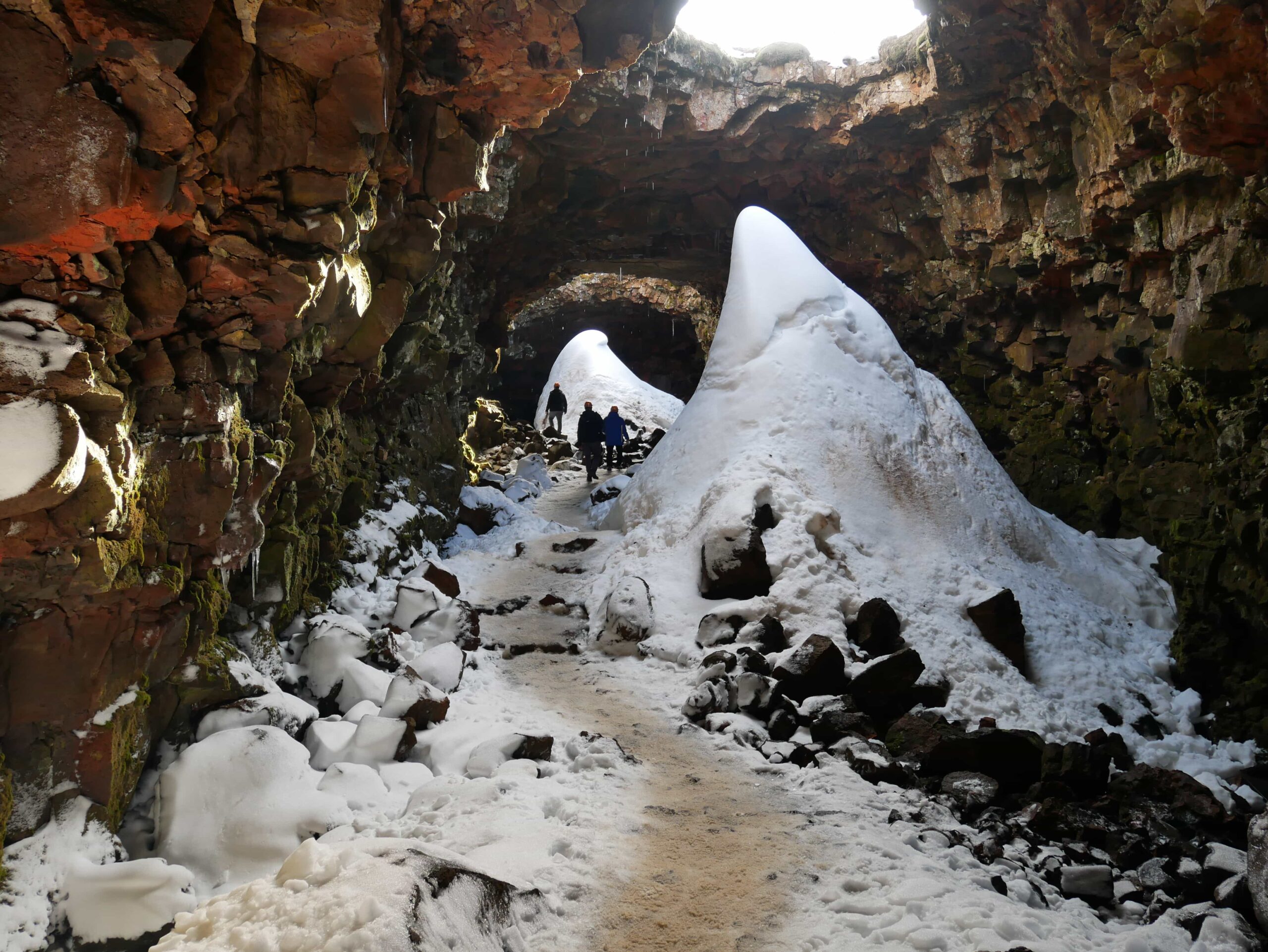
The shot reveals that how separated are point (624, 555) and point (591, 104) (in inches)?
296

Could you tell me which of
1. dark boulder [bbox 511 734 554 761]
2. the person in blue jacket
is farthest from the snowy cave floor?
the person in blue jacket

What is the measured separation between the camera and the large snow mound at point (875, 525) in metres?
7.67

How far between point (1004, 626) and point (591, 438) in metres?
10.3

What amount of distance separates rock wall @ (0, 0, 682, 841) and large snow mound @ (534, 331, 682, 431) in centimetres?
1554

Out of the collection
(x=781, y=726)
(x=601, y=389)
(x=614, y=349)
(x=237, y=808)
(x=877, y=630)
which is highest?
(x=614, y=349)

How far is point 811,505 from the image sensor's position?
28.9 ft

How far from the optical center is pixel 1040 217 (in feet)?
40.4

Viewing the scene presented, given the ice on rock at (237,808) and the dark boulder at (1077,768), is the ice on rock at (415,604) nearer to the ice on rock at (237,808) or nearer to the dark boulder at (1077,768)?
the ice on rock at (237,808)

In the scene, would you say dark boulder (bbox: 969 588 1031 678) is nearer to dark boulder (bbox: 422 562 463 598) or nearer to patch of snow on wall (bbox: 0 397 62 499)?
dark boulder (bbox: 422 562 463 598)

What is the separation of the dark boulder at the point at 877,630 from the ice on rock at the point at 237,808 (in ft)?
15.6

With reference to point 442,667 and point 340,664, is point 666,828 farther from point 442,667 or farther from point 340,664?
point 340,664

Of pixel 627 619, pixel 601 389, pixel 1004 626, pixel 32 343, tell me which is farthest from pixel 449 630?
pixel 601 389

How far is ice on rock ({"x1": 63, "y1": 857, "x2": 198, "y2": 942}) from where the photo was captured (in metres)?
3.78

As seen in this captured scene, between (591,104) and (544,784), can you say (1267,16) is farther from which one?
(591,104)
